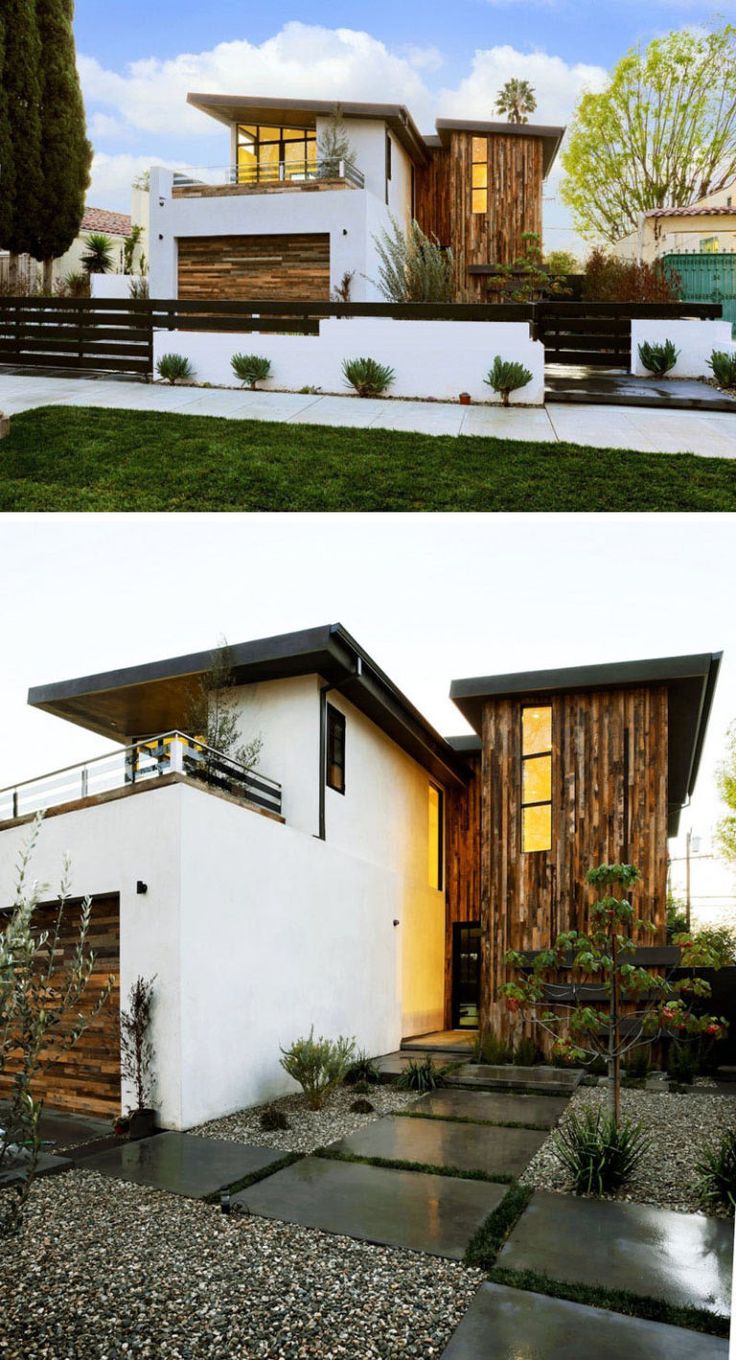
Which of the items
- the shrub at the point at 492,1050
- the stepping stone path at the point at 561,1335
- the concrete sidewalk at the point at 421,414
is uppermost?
the concrete sidewalk at the point at 421,414

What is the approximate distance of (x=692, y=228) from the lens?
23.7 metres

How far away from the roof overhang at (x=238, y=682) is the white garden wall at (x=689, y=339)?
242 inches

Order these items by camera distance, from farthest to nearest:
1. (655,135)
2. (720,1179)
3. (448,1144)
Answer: (655,135)
(448,1144)
(720,1179)

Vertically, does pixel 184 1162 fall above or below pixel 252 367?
below

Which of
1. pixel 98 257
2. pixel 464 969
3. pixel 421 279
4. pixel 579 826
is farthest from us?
pixel 98 257

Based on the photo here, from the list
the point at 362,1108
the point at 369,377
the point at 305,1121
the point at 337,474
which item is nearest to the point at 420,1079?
the point at 362,1108

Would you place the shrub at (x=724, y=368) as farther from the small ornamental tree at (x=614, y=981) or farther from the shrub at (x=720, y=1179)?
the shrub at (x=720, y=1179)

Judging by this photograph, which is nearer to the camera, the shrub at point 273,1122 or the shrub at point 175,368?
the shrub at point 273,1122

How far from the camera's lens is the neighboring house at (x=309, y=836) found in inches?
319

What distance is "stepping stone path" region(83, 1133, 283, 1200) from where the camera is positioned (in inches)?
241

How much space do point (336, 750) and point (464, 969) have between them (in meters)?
6.93

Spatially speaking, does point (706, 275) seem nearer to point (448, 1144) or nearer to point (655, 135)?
point (655, 135)

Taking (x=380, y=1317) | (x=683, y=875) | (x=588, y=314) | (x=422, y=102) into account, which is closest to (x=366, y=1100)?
(x=380, y=1317)

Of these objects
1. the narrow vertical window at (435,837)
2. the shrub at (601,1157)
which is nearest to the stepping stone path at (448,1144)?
the shrub at (601,1157)
